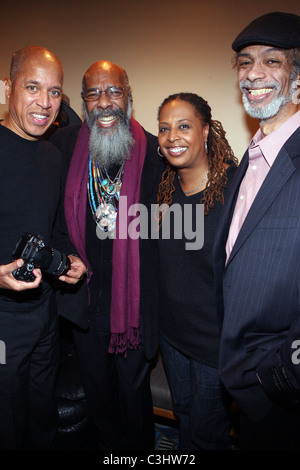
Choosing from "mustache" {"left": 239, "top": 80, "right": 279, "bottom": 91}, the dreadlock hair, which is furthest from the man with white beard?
"mustache" {"left": 239, "top": 80, "right": 279, "bottom": 91}

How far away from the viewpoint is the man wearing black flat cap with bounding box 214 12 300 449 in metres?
1.15

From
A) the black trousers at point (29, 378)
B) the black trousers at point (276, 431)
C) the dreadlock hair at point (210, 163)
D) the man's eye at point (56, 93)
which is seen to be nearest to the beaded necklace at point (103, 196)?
the dreadlock hair at point (210, 163)

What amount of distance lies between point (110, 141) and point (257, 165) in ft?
3.05

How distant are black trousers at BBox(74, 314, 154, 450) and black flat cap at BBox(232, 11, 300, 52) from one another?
1.59 metres

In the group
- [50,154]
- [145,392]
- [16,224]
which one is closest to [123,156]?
[50,154]

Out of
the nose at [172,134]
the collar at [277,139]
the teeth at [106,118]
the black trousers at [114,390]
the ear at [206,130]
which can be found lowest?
the black trousers at [114,390]

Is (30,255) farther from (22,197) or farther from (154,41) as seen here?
(154,41)

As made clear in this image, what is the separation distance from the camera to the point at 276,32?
3.98 ft

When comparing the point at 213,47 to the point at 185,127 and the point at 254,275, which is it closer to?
the point at 185,127

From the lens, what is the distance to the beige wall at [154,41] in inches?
96.1

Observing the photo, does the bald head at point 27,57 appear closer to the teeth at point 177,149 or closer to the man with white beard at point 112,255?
the man with white beard at point 112,255

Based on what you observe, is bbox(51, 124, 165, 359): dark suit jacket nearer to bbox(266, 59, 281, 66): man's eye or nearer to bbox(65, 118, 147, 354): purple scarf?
bbox(65, 118, 147, 354): purple scarf

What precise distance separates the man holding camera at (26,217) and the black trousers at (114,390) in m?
0.28

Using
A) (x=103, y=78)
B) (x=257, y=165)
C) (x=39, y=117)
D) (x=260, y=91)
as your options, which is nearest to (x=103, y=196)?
(x=39, y=117)
